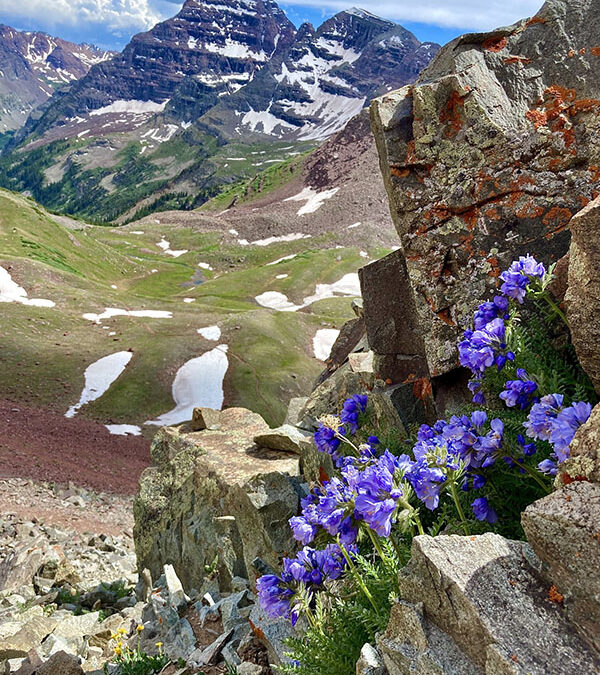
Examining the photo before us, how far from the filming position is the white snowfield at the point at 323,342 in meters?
68.5

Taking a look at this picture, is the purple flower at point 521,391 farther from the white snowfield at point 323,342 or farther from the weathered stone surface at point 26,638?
the white snowfield at point 323,342

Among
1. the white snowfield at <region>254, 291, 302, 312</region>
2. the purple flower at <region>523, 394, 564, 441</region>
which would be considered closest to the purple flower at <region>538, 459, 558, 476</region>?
the purple flower at <region>523, 394, 564, 441</region>

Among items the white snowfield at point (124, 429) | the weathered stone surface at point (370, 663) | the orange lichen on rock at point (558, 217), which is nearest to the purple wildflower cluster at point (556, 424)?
the weathered stone surface at point (370, 663)

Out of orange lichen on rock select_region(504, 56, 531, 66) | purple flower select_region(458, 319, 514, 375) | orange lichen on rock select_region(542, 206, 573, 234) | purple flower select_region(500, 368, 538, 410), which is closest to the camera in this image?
purple flower select_region(500, 368, 538, 410)

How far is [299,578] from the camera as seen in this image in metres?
5.14

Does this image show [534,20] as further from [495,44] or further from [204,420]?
[204,420]

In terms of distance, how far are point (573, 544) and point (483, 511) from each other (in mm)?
1277

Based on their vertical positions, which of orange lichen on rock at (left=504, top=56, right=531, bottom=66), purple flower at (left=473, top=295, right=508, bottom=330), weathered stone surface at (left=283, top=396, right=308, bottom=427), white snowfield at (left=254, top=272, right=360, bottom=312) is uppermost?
orange lichen on rock at (left=504, top=56, right=531, bottom=66)

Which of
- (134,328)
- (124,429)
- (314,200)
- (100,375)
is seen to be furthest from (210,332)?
(314,200)

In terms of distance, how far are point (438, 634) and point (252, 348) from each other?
59.5 meters

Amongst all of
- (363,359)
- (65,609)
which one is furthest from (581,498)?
(65,609)

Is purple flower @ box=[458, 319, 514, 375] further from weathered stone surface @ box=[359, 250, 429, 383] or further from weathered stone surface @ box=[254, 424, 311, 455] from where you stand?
weathered stone surface @ box=[254, 424, 311, 455]

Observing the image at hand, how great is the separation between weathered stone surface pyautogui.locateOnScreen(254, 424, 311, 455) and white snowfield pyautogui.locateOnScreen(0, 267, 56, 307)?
60.1 meters

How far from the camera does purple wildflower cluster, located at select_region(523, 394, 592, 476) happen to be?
400cm
